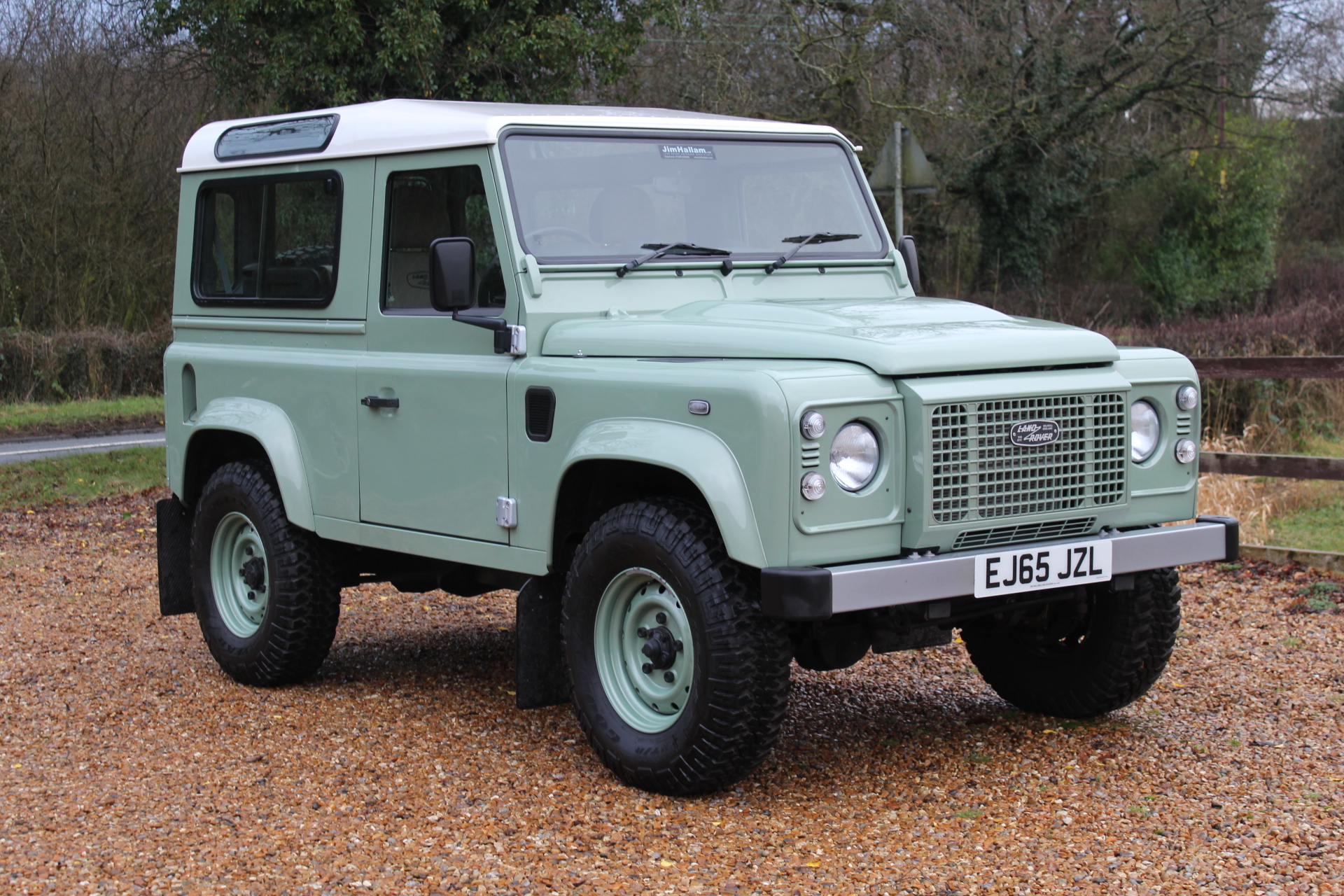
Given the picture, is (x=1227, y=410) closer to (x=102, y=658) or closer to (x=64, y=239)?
(x=102, y=658)

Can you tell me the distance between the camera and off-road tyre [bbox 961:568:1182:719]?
5.18m

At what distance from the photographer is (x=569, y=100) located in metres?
14.8

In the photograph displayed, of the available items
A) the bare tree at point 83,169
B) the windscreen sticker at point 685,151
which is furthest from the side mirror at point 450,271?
the bare tree at point 83,169

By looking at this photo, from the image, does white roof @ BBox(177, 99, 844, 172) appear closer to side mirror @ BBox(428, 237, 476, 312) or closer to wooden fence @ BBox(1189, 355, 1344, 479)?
side mirror @ BBox(428, 237, 476, 312)

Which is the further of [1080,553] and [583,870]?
[1080,553]

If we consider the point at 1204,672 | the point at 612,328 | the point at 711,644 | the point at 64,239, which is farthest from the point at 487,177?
Result: the point at 64,239

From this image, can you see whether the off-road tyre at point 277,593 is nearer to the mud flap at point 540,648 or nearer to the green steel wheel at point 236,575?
the green steel wheel at point 236,575

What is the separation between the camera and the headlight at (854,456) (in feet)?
13.6

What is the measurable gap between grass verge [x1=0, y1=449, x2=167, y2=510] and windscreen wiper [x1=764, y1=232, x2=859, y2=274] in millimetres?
8753

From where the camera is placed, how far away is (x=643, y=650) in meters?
4.57

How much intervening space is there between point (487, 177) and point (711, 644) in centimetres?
195

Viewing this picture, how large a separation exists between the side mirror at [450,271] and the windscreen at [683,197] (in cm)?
27

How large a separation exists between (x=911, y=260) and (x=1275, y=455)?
12.2 feet

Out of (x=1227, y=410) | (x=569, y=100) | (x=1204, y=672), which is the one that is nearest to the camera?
(x=1204, y=672)
